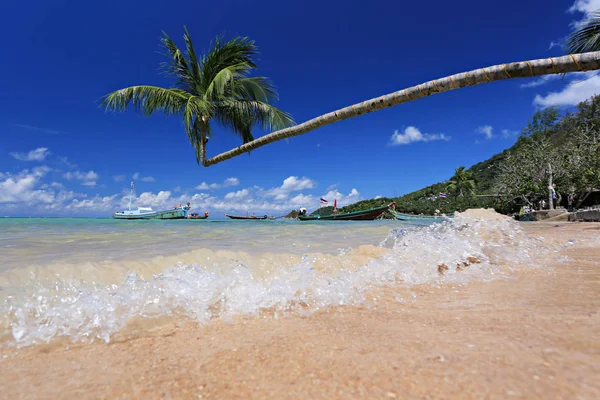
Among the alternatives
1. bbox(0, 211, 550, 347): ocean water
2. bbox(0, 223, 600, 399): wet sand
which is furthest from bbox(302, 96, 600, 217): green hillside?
bbox(0, 223, 600, 399): wet sand

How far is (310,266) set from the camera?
2482mm

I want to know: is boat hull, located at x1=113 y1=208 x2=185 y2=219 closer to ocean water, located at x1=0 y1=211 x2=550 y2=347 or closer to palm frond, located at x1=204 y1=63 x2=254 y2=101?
palm frond, located at x1=204 y1=63 x2=254 y2=101

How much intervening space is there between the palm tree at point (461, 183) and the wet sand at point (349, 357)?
49952 mm

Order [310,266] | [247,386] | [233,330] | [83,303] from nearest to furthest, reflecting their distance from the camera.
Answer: [247,386] < [233,330] < [83,303] < [310,266]

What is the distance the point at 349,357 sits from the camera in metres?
1.01

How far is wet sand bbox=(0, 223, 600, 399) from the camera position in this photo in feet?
2.61

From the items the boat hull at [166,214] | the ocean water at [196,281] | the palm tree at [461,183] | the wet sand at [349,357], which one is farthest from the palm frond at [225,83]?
the palm tree at [461,183]

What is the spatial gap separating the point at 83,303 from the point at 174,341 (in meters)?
0.71

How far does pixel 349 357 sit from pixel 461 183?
170ft

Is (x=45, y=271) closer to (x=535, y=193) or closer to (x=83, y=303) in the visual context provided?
(x=83, y=303)

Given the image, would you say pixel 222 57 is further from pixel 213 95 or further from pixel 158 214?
pixel 158 214

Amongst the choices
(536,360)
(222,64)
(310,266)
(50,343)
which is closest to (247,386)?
(536,360)

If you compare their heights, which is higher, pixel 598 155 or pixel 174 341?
pixel 598 155

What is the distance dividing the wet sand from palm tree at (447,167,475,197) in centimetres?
4995
